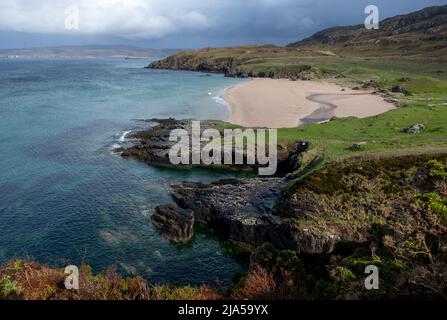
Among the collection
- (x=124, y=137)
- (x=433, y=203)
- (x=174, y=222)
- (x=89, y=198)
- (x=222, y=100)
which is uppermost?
(x=222, y=100)

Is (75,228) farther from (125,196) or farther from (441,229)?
(441,229)

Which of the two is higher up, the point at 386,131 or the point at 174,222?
the point at 386,131

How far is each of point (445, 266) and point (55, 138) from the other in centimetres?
7044

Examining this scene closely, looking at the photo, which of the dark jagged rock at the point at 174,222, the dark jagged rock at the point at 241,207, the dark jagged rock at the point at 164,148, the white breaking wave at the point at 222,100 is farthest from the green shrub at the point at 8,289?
the white breaking wave at the point at 222,100

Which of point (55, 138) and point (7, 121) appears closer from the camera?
point (55, 138)

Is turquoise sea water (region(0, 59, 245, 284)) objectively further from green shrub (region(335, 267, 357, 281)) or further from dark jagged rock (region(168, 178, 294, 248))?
green shrub (region(335, 267, 357, 281))

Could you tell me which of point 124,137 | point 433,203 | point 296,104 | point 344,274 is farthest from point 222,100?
point 344,274

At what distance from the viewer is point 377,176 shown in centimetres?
3828

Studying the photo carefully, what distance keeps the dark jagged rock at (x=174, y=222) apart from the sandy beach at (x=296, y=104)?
39896 millimetres

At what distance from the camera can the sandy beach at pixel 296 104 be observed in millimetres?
85812

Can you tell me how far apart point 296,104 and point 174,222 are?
71.2 m

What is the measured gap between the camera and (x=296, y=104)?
10419 centimetres

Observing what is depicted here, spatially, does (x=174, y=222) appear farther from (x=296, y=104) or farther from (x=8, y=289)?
(x=296, y=104)
